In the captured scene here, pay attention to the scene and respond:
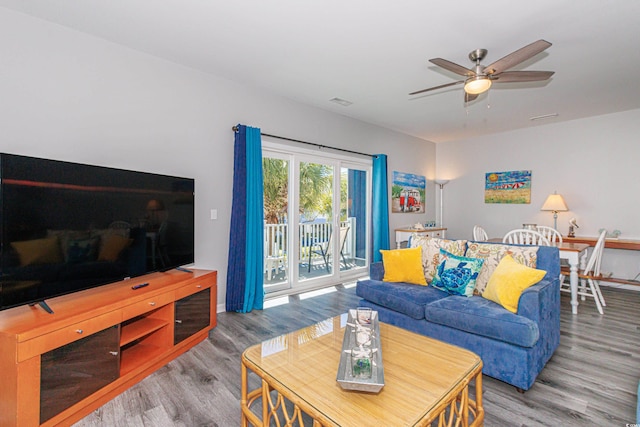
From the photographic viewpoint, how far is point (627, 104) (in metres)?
4.24

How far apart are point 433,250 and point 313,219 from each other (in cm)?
194

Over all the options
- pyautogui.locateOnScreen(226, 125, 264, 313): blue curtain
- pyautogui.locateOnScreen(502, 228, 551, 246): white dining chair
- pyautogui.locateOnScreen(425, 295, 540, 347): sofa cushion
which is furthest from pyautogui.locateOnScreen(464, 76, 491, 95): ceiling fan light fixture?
pyautogui.locateOnScreen(226, 125, 264, 313): blue curtain

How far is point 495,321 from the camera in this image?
210 centimetres

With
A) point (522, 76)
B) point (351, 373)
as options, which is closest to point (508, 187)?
point (522, 76)

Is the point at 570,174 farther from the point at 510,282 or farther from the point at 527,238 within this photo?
the point at 510,282

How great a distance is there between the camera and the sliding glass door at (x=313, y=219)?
4.16 m

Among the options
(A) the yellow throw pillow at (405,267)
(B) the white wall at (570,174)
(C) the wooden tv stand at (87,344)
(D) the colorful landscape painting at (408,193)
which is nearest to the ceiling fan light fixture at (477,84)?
(A) the yellow throw pillow at (405,267)

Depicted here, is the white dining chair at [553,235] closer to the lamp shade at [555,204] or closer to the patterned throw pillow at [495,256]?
the lamp shade at [555,204]

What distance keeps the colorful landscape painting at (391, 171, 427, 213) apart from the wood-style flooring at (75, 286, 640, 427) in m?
3.19

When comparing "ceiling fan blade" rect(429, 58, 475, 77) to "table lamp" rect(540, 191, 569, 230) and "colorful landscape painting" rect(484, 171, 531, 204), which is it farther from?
"colorful landscape painting" rect(484, 171, 531, 204)

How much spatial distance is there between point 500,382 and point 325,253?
298 centimetres

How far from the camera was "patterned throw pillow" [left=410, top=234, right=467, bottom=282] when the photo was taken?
3.02m

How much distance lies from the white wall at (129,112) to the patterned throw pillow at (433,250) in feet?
7.40

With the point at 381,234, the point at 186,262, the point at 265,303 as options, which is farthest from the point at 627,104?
the point at 186,262
